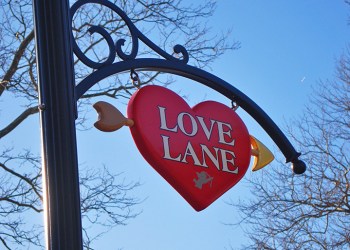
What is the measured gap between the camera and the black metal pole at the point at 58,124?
2.35 metres

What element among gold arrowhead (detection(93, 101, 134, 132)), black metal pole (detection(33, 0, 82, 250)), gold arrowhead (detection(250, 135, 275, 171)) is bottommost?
black metal pole (detection(33, 0, 82, 250))

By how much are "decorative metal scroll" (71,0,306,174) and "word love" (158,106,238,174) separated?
7.6 inches

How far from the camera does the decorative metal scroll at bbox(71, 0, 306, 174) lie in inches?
124

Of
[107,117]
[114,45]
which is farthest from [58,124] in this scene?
[114,45]

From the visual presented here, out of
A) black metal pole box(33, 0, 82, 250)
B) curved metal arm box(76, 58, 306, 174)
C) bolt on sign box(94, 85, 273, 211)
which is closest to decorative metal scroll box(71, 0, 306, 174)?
curved metal arm box(76, 58, 306, 174)

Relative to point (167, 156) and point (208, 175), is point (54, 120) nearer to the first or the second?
point (167, 156)

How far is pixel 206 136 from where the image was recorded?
3.54 metres

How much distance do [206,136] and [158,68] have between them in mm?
398

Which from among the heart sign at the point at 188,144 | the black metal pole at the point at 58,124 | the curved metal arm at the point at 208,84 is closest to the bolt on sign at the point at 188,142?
the heart sign at the point at 188,144

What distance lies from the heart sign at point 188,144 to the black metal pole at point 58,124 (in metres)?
0.86

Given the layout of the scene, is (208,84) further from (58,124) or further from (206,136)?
(58,124)

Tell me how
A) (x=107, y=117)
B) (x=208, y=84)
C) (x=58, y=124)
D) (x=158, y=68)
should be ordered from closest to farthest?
(x=58, y=124) < (x=107, y=117) < (x=158, y=68) < (x=208, y=84)

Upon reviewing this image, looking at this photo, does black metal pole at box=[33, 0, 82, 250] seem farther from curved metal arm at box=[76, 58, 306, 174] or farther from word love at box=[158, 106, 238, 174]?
word love at box=[158, 106, 238, 174]

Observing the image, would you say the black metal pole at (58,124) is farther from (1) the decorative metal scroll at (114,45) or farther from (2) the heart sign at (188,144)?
(2) the heart sign at (188,144)
